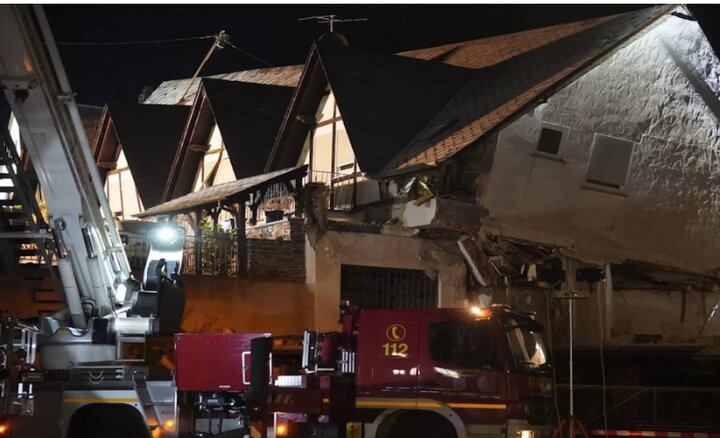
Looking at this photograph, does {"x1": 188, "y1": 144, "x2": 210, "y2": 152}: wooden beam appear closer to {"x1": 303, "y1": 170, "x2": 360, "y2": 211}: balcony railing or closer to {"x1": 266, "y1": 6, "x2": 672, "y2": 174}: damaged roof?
{"x1": 266, "y1": 6, "x2": 672, "y2": 174}: damaged roof

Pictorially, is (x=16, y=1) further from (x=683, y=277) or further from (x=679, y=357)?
(x=683, y=277)

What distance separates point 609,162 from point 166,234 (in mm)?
Result: 10931

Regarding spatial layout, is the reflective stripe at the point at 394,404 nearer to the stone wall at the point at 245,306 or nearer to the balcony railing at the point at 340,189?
the stone wall at the point at 245,306

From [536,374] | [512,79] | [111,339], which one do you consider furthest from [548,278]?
[111,339]

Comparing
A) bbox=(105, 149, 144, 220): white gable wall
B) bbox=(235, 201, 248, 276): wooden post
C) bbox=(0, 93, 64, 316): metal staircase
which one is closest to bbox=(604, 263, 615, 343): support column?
bbox=(235, 201, 248, 276): wooden post

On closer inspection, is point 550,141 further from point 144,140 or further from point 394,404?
point 144,140

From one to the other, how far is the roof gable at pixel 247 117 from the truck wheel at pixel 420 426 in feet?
43.5

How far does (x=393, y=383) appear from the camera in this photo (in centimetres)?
1199

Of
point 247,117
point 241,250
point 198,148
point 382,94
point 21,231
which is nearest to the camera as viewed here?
point 21,231

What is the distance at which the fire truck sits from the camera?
11609 mm

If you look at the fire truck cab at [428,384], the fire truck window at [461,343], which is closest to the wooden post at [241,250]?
the fire truck cab at [428,384]

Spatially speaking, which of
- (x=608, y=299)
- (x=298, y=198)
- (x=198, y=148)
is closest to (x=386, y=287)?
(x=298, y=198)

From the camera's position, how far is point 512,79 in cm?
2252

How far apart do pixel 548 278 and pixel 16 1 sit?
12407 millimetres
